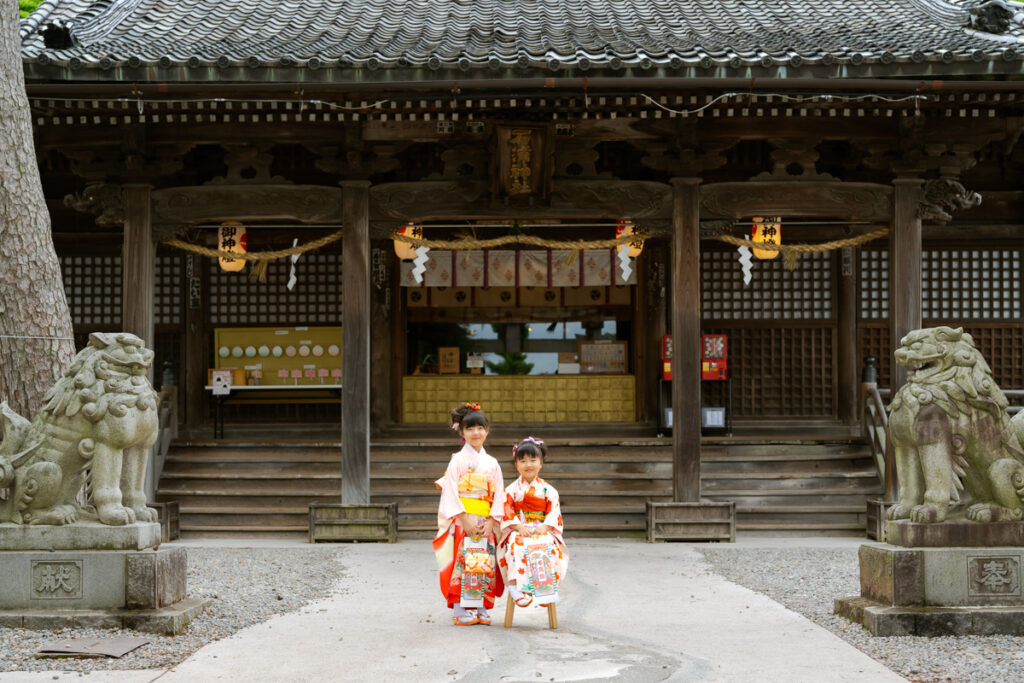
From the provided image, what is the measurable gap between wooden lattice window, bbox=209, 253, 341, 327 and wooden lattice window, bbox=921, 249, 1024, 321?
846 centimetres

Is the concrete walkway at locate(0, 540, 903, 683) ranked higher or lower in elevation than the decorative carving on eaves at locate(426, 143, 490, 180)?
lower

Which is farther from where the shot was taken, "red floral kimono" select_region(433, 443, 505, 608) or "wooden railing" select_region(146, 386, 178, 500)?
"wooden railing" select_region(146, 386, 178, 500)

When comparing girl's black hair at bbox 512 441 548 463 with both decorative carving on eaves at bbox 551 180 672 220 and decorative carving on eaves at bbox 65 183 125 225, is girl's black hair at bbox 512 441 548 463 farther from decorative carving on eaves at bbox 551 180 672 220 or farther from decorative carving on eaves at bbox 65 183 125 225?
decorative carving on eaves at bbox 65 183 125 225

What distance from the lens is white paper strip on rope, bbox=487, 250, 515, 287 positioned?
631 inches

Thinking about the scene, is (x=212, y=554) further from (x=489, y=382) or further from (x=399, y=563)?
(x=489, y=382)

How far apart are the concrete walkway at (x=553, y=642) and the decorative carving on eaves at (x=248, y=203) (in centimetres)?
455

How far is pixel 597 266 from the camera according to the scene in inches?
625

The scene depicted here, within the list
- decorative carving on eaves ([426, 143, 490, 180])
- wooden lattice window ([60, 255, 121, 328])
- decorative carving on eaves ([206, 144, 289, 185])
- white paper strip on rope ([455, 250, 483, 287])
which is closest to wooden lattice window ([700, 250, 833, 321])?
white paper strip on rope ([455, 250, 483, 287])

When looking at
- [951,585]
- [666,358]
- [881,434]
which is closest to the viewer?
[951,585]

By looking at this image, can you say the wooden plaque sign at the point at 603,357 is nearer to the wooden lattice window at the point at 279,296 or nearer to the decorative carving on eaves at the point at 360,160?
the wooden lattice window at the point at 279,296

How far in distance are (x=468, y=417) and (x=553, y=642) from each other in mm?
1516

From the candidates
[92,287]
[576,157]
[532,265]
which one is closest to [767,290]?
[532,265]

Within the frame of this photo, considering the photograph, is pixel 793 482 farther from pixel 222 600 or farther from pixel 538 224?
pixel 222 600

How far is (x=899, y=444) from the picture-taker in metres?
7.13
